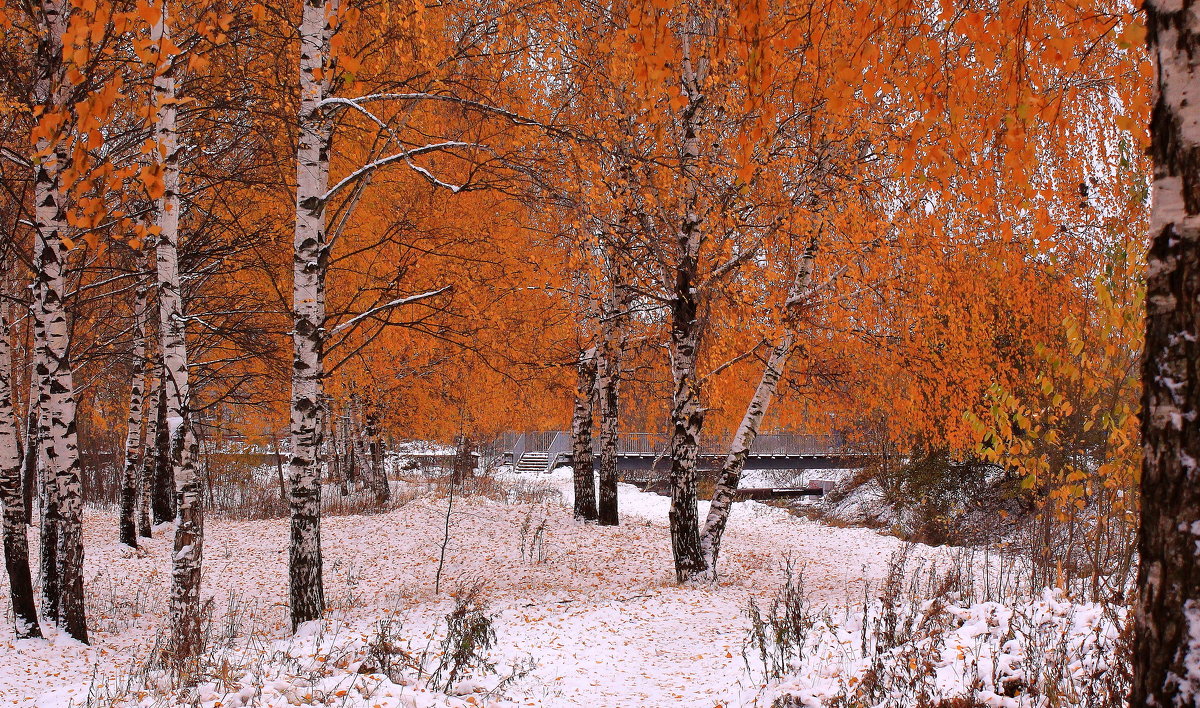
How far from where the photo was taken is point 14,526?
658 centimetres

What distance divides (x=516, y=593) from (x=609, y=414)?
187 inches

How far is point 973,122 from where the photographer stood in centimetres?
833

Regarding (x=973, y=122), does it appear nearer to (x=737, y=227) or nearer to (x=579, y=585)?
(x=737, y=227)

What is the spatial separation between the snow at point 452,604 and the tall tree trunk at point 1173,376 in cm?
298

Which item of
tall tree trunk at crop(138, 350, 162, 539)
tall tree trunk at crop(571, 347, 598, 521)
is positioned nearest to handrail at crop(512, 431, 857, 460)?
tall tree trunk at crop(571, 347, 598, 521)

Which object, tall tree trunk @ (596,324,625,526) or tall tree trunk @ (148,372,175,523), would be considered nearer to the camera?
tall tree trunk @ (596,324,625,526)

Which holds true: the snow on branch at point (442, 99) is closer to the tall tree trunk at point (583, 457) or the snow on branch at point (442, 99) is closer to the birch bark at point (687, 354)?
the birch bark at point (687, 354)

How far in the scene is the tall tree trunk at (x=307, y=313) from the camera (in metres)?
6.18

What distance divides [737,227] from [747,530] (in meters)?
8.71

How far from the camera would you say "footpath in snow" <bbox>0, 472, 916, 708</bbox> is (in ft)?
17.7

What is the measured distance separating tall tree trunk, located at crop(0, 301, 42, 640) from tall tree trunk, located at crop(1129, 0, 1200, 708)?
25.8 ft

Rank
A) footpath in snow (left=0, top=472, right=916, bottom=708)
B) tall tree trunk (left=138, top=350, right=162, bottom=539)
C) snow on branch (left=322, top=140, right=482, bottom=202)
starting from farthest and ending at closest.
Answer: tall tree trunk (left=138, top=350, right=162, bottom=539) → snow on branch (left=322, top=140, right=482, bottom=202) → footpath in snow (left=0, top=472, right=916, bottom=708)

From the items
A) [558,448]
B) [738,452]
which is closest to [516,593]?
[738,452]

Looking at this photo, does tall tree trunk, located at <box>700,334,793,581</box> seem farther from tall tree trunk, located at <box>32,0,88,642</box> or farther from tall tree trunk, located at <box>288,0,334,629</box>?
tall tree trunk, located at <box>32,0,88,642</box>
